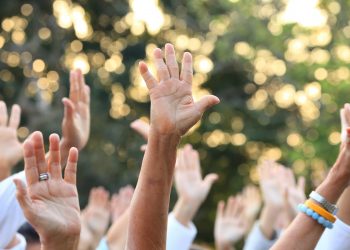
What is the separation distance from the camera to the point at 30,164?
2861 millimetres

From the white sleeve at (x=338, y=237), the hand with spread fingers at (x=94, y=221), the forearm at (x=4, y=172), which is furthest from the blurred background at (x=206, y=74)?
the white sleeve at (x=338, y=237)

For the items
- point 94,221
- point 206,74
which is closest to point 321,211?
point 94,221

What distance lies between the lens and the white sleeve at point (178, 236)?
4.42m

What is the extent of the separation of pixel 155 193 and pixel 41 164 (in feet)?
1.33

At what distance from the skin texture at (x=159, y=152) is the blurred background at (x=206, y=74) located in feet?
40.6

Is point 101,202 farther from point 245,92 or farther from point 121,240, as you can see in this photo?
point 245,92

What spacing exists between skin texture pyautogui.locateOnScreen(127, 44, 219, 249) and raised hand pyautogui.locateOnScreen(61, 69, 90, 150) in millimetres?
1535

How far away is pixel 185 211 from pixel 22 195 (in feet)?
7.78

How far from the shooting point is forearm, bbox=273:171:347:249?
3.12 meters

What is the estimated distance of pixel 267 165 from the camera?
677cm

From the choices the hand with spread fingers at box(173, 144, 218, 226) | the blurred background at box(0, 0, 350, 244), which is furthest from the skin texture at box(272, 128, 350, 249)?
the blurred background at box(0, 0, 350, 244)

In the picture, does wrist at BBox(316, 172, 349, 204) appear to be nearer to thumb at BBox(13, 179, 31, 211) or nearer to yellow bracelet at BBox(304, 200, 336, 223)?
yellow bracelet at BBox(304, 200, 336, 223)

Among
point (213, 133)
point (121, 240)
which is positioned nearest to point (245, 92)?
point (213, 133)

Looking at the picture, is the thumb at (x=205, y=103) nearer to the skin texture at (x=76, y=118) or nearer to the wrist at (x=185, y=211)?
the skin texture at (x=76, y=118)
